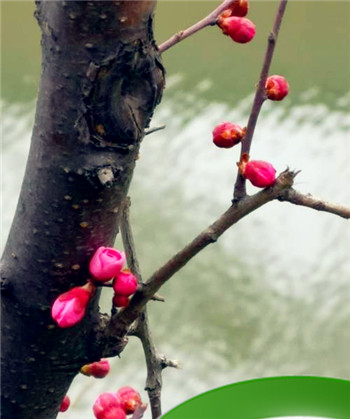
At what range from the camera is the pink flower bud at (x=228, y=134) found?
17.8 inches

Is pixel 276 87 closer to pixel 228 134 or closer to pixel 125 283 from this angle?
pixel 228 134

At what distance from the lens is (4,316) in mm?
457

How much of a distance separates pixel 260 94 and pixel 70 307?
0.15 m

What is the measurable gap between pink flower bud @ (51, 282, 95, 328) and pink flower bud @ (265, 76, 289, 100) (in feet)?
0.51

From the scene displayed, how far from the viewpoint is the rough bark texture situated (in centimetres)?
36

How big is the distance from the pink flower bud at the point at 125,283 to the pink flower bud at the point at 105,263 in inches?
0.5

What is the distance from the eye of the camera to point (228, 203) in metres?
1.82

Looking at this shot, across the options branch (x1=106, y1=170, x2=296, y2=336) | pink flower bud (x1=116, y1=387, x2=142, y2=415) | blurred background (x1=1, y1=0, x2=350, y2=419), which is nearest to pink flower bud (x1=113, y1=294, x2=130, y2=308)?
branch (x1=106, y1=170, x2=296, y2=336)

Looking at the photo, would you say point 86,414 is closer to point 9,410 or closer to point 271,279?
point 271,279

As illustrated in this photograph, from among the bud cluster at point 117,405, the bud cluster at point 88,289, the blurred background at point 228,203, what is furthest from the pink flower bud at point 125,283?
the blurred background at point 228,203

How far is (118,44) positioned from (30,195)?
10 centimetres

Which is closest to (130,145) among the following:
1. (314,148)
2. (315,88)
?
(314,148)

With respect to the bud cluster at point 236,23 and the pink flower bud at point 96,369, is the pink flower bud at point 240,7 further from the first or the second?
the pink flower bud at point 96,369

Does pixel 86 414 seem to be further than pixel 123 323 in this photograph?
Yes
